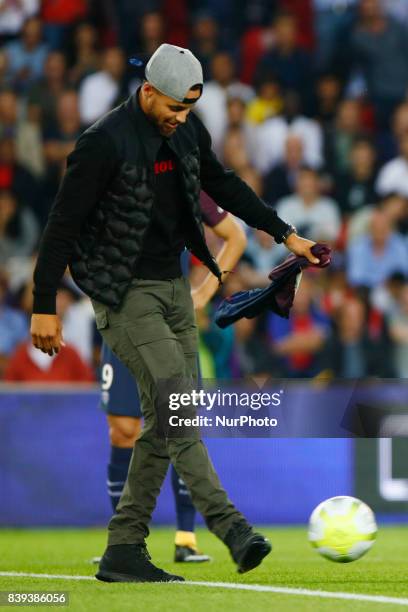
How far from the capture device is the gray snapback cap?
6.31 metres

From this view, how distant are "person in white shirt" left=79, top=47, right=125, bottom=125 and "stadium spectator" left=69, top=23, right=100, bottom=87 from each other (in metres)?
0.15

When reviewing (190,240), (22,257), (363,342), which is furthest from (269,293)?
(22,257)

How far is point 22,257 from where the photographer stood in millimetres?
14133

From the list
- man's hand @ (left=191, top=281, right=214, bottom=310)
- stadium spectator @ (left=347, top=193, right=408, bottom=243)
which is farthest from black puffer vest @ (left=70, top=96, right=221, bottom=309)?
stadium spectator @ (left=347, top=193, right=408, bottom=243)

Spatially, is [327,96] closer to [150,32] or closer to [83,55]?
[150,32]

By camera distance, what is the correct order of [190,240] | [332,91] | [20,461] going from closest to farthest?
[190,240]
[20,461]
[332,91]

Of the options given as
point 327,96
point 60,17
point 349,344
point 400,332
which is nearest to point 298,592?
point 349,344

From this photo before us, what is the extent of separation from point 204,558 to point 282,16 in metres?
8.91

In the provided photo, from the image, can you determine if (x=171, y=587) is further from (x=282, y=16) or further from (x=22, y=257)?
(x=282, y=16)

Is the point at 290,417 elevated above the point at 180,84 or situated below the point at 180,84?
below

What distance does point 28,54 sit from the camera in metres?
15.9

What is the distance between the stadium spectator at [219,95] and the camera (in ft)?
49.8

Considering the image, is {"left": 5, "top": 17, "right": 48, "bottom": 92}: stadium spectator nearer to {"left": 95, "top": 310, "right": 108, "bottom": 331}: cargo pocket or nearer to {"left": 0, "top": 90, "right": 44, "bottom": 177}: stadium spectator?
{"left": 0, "top": 90, "right": 44, "bottom": 177}: stadium spectator

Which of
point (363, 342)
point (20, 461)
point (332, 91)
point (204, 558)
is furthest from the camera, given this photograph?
point (332, 91)
